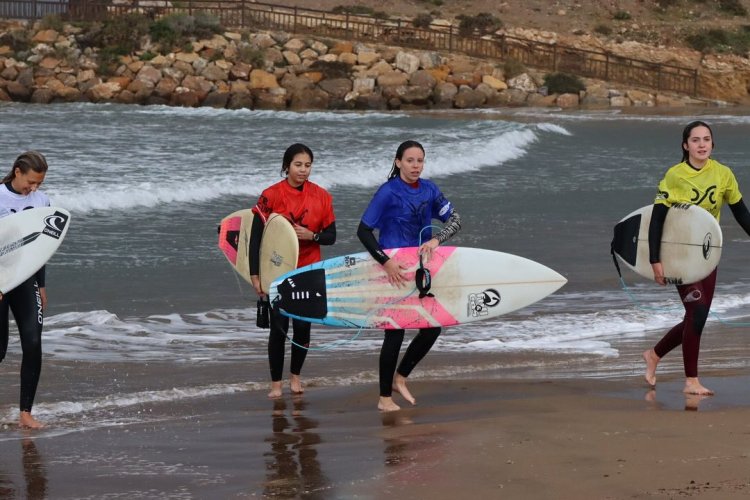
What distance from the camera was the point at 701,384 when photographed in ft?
20.2

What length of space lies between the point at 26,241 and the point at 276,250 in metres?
1.28

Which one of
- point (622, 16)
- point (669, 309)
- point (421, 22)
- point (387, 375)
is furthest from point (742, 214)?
point (622, 16)

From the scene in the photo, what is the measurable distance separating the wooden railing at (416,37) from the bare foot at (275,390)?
124ft

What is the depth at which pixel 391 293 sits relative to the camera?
607cm

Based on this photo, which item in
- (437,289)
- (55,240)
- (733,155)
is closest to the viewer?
(55,240)

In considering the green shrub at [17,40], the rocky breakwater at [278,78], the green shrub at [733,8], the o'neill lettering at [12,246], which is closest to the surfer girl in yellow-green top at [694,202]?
the o'neill lettering at [12,246]

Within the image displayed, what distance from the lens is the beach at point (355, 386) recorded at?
4410mm

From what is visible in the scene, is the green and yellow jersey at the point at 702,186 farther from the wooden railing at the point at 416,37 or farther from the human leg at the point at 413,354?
the wooden railing at the point at 416,37

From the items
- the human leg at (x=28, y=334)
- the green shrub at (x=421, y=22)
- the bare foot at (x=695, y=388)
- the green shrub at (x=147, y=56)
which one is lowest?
the bare foot at (x=695, y=388)

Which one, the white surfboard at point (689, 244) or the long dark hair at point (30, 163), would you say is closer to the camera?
the long dark hair at point (30, 163)

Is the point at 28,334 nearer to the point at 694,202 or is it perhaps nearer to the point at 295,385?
the point at 295,385

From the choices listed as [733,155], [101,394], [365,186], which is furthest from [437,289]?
[733,155]

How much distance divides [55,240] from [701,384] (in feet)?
10.6

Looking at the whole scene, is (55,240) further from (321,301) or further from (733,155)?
(733,155)
